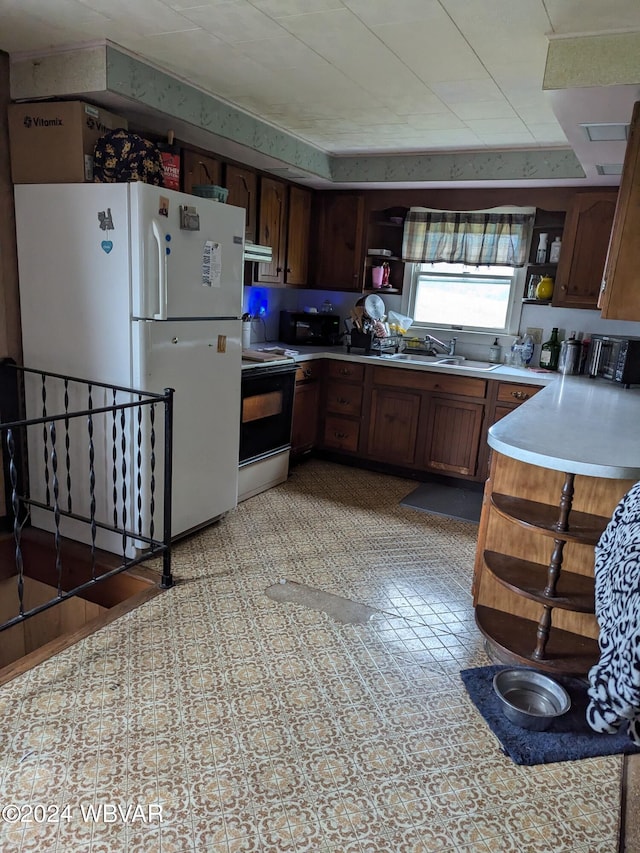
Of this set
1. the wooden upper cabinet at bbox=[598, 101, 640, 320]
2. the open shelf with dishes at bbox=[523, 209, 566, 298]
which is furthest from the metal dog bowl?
the open shelf with dishes at bbox=[523, 209, 566, 298]

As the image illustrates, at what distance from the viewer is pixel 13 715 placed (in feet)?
5.92

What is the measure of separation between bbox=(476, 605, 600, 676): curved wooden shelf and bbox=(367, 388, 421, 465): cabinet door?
6.68ft

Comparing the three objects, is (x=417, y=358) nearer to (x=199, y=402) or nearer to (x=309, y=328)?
(x=309, y=328)

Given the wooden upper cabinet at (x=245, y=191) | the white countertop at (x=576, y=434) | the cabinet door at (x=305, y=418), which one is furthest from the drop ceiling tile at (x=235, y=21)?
the cabinet door at (x=305, y=418)

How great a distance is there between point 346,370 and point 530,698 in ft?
9.40

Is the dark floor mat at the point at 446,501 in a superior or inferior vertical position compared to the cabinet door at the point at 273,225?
inferior

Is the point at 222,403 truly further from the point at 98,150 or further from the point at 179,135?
the point at 179,135

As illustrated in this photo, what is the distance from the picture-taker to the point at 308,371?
14.2ft

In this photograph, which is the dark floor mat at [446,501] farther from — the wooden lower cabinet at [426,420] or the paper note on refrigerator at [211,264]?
the paper note on refrigerator at [211,264]

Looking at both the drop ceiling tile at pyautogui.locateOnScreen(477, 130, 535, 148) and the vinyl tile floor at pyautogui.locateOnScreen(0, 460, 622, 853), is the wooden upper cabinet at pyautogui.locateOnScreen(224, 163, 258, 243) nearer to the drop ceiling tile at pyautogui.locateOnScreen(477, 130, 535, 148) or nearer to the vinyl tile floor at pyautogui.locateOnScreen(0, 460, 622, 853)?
the drop ceiling tile at pyautogui.locateOnScreen(477, 130, 535, 148)

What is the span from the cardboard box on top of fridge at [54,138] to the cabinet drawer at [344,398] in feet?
7.74

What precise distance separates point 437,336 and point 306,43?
275cm

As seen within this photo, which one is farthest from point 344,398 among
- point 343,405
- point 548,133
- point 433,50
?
point 433,50

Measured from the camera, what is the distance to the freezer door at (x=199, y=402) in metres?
2.66
